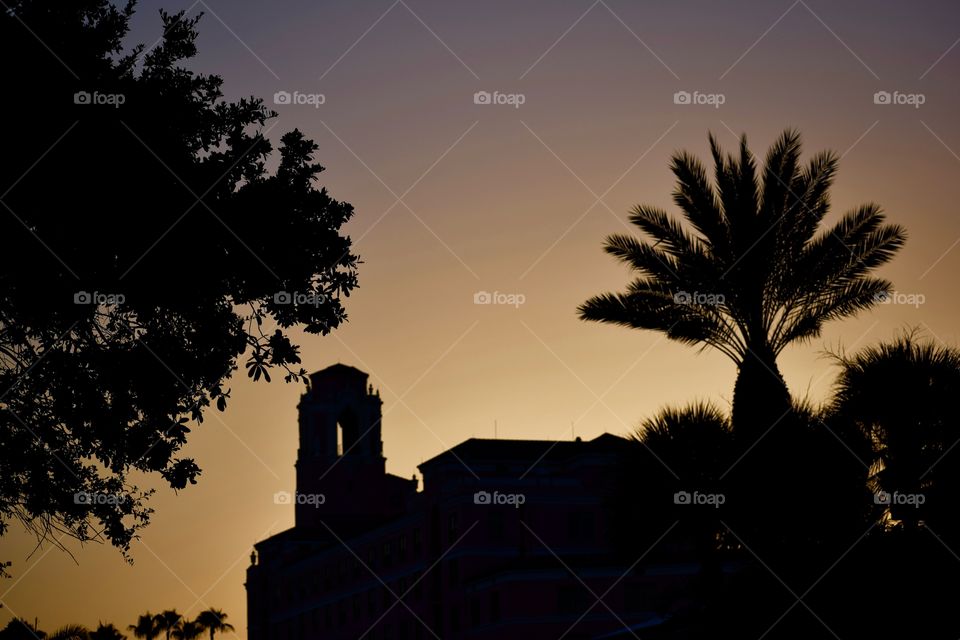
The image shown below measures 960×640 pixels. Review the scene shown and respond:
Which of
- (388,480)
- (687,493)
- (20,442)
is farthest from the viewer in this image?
(388,480)

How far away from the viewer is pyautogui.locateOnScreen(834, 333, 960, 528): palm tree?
1853 centimetres

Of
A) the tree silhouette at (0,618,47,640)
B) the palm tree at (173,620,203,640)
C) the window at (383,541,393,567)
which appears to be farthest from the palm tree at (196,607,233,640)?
the tree silhouette at (0,618,47,640)

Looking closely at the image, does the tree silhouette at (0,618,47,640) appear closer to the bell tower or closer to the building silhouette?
the building silhouette

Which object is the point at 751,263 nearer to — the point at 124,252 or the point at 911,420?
the point at 911,420

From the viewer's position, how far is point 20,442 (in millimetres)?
15625

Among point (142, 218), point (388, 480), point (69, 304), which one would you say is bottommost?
point (69, 304)

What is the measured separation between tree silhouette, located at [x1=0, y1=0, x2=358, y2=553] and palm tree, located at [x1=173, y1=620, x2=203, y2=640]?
110 metres

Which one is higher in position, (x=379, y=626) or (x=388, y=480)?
(x=388, y=480)

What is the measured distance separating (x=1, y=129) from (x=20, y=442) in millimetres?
4145

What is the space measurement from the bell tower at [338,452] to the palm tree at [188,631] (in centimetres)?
2111

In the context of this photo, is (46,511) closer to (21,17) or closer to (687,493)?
(21,17)

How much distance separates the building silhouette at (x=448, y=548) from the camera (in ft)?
222

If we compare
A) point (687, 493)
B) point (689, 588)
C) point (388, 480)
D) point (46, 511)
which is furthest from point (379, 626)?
point (46, 511)

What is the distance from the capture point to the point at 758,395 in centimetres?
2303
